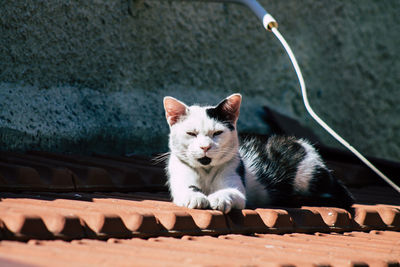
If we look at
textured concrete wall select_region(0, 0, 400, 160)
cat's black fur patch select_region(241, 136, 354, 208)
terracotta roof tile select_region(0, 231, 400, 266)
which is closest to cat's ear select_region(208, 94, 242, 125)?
cat's black fur patch select_region(241, 136, 354, 208)

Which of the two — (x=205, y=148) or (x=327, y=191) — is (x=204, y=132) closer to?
(x=205, y=148)

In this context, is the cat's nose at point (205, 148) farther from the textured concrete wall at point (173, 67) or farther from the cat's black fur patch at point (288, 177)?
the textured concrete wall at point (173, 67)

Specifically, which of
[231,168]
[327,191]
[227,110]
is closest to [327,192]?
[327,191]

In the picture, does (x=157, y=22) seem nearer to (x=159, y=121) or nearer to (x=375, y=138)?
(x=159, y=121)

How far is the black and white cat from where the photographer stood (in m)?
2.73

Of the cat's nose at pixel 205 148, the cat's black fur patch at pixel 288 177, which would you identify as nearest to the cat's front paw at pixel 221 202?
the cat's nose at pixel 205 148

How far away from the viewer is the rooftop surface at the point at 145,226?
1.73 m

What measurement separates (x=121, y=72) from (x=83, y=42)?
42 cm

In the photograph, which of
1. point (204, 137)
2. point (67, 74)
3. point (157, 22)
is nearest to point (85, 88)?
point (67, 74)

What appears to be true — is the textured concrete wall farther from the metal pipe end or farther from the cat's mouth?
the cat's mouth

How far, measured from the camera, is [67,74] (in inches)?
165

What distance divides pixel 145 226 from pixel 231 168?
859 millimetres

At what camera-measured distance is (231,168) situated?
2.86 meters

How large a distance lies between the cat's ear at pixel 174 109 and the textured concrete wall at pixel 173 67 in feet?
4.33
